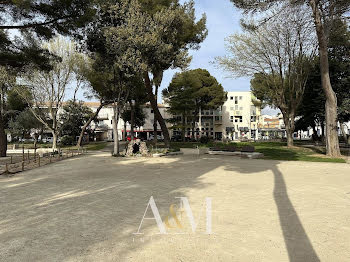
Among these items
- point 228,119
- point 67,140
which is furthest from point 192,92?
point 228,119

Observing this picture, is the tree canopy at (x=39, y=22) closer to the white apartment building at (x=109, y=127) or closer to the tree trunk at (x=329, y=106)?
the tree trunk at (x=329, y=106)

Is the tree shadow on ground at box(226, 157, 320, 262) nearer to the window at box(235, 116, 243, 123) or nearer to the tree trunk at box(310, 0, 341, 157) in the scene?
the tree trunk at box(310, 0, 341, 157)

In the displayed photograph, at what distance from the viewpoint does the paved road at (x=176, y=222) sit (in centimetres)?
364

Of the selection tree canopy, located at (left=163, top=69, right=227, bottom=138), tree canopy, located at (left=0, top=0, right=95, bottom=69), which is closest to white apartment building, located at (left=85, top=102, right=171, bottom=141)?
tree canopy, located at (left=163, top=69, right=227, bottom=138)

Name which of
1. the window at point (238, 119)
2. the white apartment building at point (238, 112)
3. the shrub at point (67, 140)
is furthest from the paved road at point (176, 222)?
the window at point (238, 119)

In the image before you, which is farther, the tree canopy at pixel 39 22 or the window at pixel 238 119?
the window at pixel 238 119

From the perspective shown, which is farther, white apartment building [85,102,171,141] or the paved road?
white apartment building [85,102,171,141]

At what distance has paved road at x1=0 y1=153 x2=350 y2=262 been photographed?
364cm

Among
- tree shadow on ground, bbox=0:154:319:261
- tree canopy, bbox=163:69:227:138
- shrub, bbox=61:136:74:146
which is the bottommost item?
tree shadow on ground, bbox=0:154:319:261

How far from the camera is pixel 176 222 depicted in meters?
4.92

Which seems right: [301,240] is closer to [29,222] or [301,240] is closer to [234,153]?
[29,222]

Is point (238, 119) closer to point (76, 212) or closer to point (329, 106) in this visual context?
point (329, 106)

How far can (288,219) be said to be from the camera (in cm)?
507

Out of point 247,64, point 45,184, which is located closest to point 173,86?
point 247,64
